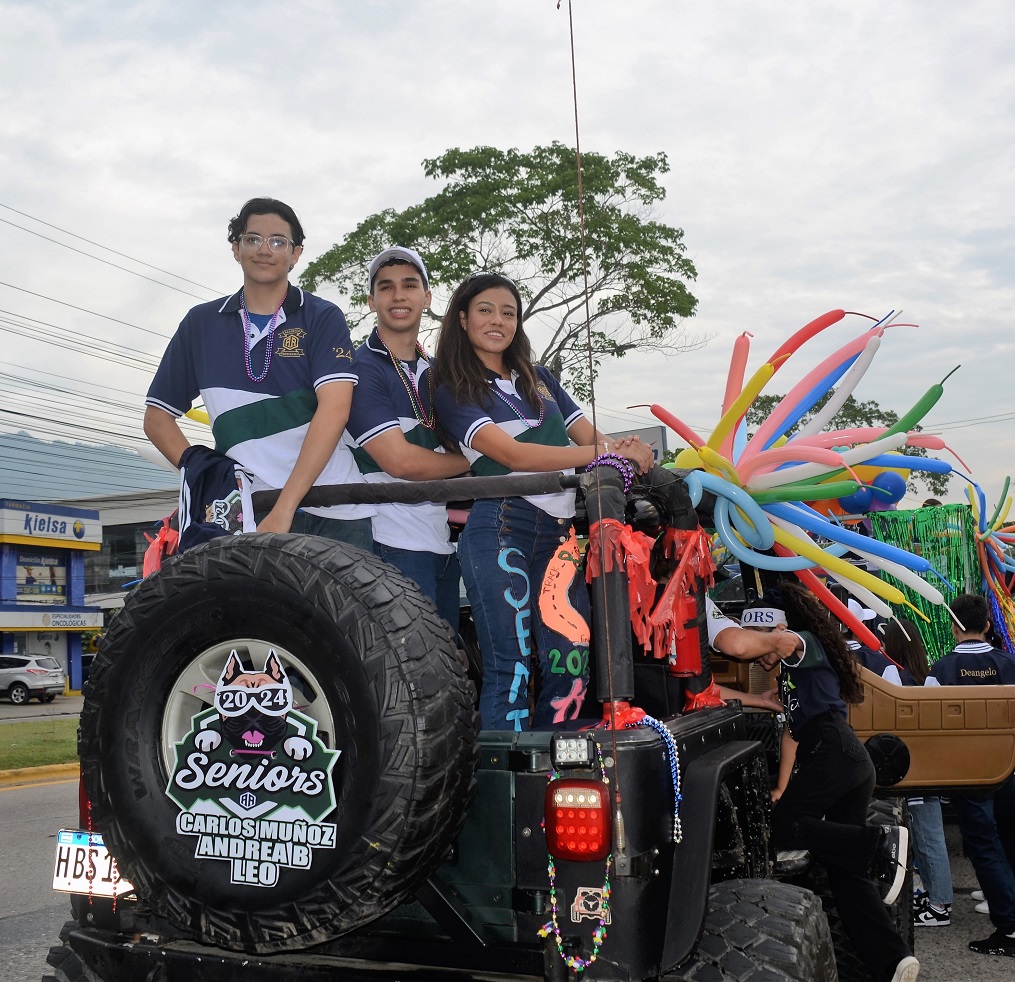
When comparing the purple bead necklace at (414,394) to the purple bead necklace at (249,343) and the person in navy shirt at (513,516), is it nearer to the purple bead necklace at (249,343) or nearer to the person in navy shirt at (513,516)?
the person in navy shirt at (513,516)

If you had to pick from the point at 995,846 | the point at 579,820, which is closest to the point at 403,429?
the point at 579,820

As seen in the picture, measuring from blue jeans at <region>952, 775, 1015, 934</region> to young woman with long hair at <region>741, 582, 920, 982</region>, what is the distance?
1591mm

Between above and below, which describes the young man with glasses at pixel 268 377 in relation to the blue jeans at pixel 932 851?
above

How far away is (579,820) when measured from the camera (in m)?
2.21

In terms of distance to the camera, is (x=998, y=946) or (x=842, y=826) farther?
(x=998, y=946)

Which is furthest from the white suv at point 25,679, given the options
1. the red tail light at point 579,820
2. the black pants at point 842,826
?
the red tail light at point 579,820

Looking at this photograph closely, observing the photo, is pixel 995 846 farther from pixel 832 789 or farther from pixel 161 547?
pixel 161 547

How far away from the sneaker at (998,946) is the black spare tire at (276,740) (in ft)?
14.1

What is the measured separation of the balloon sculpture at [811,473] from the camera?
3345mm

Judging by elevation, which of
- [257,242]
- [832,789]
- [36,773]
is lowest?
[36,773]

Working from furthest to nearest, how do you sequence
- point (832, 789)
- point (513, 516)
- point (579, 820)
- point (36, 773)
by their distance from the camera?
point (36, 773)
point (832, 789)
point (513, 516)
point (579, 820)

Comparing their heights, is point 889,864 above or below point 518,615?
below

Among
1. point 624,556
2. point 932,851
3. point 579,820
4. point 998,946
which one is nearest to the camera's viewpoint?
point 579,820

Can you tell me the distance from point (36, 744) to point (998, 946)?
13.4 meters
